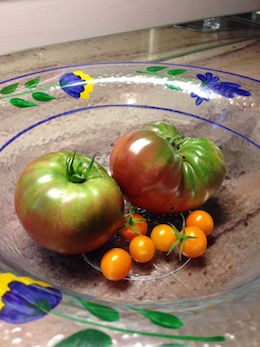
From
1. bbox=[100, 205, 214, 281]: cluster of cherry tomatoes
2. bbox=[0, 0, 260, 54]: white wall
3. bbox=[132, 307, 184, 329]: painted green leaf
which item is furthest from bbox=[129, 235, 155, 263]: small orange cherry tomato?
bbox=[0, 0, 260, 54]: white wall

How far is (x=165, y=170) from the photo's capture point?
497 millimetres

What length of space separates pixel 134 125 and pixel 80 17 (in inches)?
18.8

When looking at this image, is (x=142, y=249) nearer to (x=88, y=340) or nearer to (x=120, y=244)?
(x=120, y=244)

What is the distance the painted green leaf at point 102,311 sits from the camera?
34 centimetres

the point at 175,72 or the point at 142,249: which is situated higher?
the point at 175,72

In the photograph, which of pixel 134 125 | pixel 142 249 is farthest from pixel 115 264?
pixel 134 125

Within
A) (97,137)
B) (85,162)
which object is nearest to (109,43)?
(97,137)

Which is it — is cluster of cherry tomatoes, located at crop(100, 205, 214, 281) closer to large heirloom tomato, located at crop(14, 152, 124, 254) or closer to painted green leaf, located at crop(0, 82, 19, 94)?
large heirloom tomato, located at crop(14, 152, 124, 254)

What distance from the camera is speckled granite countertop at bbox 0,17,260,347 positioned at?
2.92 feet

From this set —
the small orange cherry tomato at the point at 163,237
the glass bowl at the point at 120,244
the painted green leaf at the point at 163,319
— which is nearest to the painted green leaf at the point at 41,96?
the glass bowl at the point at 120,244

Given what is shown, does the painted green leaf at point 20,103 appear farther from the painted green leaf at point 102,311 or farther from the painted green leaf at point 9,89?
the painted green leaf at point 102,311

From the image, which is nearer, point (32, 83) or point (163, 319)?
point (163, 319)

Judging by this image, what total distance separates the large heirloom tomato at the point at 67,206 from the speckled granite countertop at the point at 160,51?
40cm

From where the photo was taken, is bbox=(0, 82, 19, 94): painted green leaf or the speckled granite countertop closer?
bbox=(0, 82, 19, 94): painted green leaf
